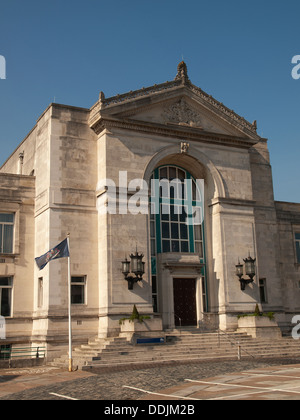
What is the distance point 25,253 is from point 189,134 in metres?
12.0

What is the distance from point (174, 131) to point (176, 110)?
159 centimetres

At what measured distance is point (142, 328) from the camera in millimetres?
24797

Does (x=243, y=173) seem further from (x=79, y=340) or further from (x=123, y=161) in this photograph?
(x=79, y=340)

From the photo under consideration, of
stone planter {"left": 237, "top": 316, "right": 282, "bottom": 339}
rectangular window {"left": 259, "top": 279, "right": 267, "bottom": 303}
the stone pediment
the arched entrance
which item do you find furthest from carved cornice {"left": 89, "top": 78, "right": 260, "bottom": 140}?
stone planter {"left": 237, "top": 316, "right": 282, "bottom": 339}

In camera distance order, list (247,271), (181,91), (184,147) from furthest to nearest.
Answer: (181,91), (184,147), (247,271)

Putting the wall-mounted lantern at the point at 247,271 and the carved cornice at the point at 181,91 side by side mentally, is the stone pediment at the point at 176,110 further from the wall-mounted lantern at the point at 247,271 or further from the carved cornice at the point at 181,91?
the wall-mounted lantern at the point at 247,271

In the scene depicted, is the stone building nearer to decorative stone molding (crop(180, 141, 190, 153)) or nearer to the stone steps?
decorative stone molding (crop(180, 141, 190, 153))

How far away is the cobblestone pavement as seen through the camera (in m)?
14.5

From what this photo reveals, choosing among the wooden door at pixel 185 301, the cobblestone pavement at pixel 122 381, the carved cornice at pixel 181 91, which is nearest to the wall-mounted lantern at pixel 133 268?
the wooden door at pixel 185 301

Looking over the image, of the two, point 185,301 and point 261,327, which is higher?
point 185,301

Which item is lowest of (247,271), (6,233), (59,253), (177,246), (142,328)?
(142,328)

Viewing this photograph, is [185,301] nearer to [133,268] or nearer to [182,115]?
[133,268]

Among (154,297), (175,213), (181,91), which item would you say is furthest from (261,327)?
(181,91)

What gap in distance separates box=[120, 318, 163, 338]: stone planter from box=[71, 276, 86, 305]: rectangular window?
2950mm
